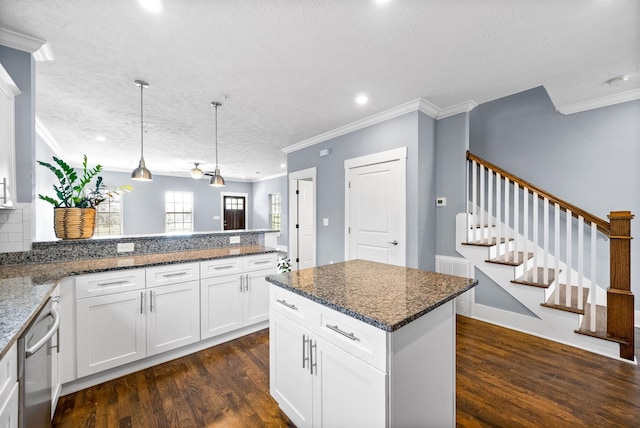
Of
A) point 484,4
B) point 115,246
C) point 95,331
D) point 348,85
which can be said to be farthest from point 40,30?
point 484,4

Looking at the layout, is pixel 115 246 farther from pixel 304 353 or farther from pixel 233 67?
pixel 304 353

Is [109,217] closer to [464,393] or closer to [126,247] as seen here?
[126,247]

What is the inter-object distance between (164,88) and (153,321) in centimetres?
227

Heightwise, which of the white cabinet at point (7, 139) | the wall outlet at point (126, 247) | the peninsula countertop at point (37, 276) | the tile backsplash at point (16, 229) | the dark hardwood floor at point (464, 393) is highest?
the white cabinet at point (7, 139)

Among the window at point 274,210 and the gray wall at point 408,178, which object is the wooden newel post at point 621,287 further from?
the window at point 274,210

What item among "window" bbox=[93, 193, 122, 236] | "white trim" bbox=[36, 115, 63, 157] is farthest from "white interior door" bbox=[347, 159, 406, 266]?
"window" bbox=[93, 193, 122, 236]

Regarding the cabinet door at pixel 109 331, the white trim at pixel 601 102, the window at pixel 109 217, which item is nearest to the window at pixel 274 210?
the window at pixel 109 217

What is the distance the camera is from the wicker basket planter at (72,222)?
217 centimetres

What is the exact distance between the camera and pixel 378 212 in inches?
133

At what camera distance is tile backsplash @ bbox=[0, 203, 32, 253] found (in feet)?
6.33

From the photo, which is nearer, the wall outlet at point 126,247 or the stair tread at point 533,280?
the wall outlet at point 126,247

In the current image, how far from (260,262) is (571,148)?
13.1 feet

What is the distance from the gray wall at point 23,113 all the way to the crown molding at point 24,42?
0.16ft

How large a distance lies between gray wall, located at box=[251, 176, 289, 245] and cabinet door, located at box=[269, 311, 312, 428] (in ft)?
21.5
